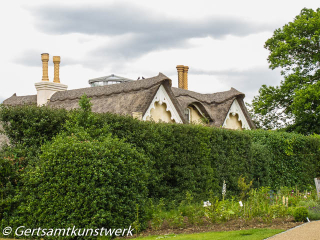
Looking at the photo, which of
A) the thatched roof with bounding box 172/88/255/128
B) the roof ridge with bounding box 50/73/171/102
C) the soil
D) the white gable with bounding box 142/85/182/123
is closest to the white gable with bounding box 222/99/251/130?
the thatched roof with bounding box 172/88/255/128

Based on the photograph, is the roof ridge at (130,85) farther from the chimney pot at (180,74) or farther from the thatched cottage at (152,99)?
the chimney pot at (180,74)

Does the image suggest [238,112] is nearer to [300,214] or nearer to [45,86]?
[45,86]

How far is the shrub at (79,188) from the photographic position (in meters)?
8.39

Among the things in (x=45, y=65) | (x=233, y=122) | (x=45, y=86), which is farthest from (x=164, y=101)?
(x=45, y=65)

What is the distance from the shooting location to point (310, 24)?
31234 millimetres

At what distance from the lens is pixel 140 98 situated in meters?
22.4

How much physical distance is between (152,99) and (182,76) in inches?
469

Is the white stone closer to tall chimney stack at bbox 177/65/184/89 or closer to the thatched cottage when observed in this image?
the thatched cottage

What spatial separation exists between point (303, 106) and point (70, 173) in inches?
992

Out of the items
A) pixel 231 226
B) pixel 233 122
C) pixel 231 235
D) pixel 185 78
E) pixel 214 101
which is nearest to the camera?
pixel 231 235

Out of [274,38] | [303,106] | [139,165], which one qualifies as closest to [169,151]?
[139,165]

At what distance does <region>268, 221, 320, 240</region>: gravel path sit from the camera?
801cm

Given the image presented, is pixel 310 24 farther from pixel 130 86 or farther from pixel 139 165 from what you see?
pixel 139 165

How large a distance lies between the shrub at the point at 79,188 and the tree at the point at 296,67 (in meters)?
24.0
